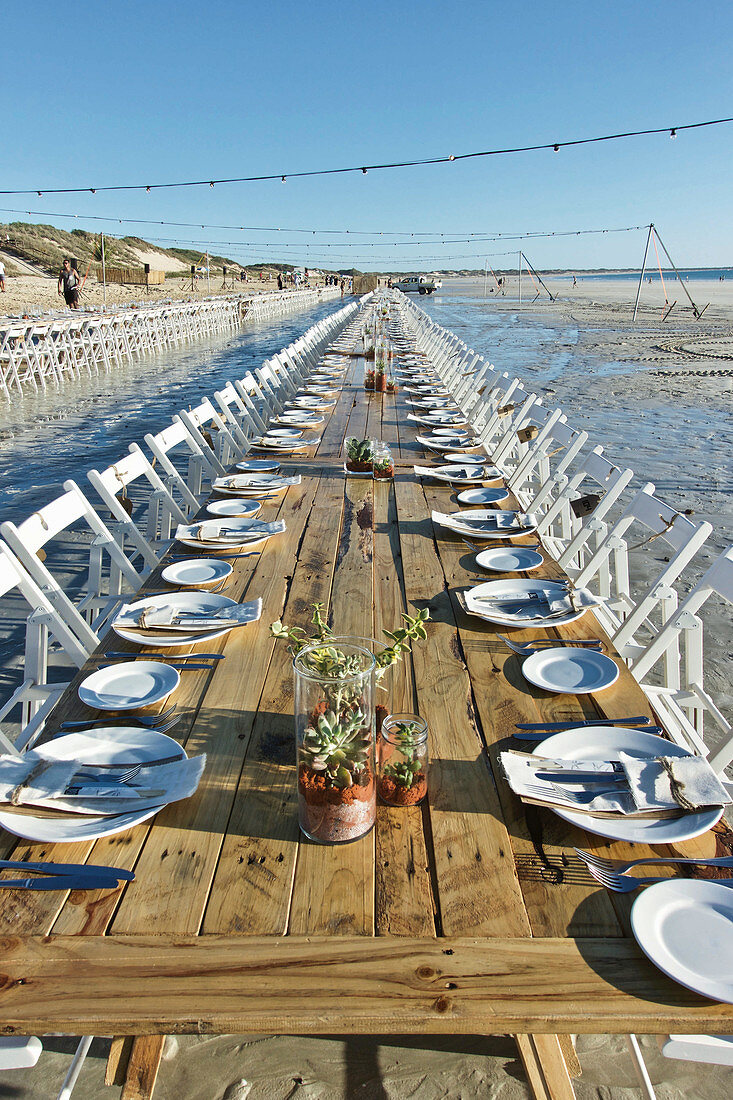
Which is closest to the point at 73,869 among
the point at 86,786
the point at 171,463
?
the point at 86,786

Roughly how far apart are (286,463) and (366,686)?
3.45 m

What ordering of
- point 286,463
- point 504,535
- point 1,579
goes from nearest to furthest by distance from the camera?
point 1,579, point 504,535, point 286,463

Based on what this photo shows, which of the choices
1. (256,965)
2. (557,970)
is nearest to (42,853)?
(256,965)

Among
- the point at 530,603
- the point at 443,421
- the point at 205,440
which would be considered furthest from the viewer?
the point at 443,421

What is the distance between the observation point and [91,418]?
35.4ft

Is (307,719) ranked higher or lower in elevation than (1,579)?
higher

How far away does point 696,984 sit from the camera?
112cm

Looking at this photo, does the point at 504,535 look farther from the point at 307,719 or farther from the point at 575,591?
the point at 307,719

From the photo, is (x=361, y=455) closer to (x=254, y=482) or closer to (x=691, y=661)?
(x=254, y=482)

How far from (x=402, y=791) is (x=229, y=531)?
1.87 metres

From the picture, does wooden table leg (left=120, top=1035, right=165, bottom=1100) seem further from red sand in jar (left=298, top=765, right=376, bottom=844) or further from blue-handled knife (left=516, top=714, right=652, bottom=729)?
blue-handled knife (left=516, top=714, right=652, bottom=729)

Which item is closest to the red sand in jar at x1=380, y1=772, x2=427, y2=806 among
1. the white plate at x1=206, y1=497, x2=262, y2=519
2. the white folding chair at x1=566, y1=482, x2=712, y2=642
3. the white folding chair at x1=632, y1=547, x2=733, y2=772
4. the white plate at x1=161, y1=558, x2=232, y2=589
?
the white folding chair at x1=632, y1=547, x2=733, y2=772

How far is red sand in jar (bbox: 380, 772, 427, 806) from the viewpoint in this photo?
5.05 feet

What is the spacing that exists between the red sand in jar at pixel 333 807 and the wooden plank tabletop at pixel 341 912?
4cm
